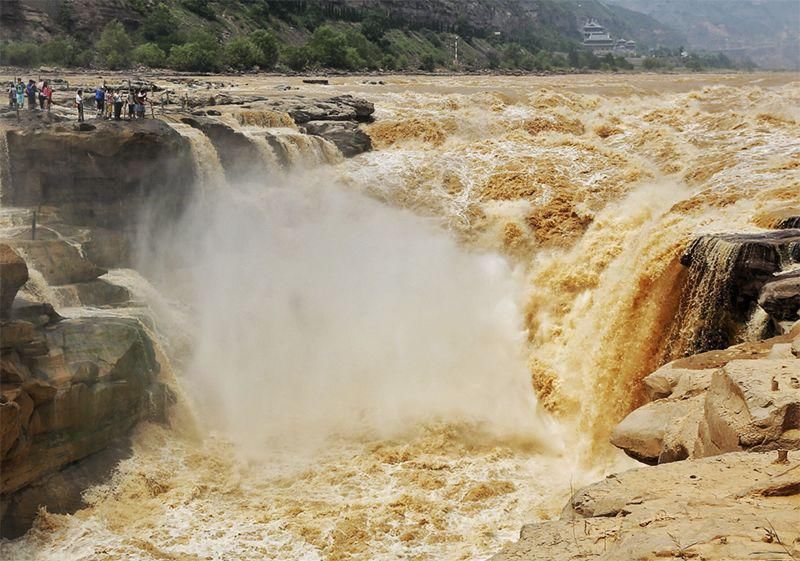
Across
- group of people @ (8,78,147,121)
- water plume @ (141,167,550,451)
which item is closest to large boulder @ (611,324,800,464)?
water plume @ (141,167,550,451)

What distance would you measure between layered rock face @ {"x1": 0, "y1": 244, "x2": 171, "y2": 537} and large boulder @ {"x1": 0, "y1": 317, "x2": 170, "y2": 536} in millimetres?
12

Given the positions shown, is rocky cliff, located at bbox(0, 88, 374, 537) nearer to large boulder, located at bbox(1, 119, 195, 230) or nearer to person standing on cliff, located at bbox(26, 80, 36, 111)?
large boulder, located at bbox(1, 119, 195, 230)

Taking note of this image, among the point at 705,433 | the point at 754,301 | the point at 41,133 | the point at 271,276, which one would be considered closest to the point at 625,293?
the point at 754,301

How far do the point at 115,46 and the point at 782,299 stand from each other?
38332 mm

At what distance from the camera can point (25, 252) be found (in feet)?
40.8

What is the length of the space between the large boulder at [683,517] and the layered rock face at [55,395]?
22.4ft

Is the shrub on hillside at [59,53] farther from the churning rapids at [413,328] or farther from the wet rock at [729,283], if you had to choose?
the wet rock at [729,283]

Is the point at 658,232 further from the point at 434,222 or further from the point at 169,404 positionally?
the point at 169,404

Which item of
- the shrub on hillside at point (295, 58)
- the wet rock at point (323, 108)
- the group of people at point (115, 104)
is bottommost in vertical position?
the group of people at point (115, 104)

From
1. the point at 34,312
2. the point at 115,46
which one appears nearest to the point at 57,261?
the point at 34,312

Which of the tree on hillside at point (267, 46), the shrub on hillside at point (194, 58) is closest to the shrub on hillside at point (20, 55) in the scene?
the shrub on hillside at point (194, 58)

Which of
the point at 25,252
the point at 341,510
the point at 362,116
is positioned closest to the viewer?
the point at 341,510

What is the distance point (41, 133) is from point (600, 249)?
421 inches

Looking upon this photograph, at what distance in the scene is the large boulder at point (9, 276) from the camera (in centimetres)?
1012
